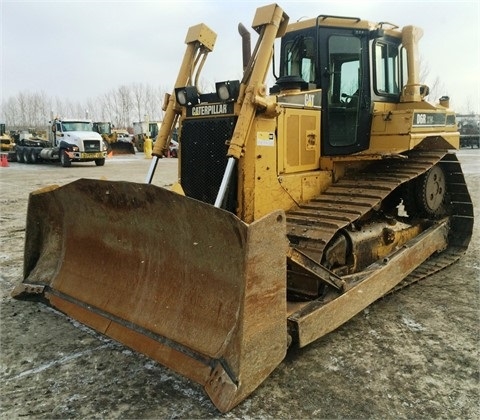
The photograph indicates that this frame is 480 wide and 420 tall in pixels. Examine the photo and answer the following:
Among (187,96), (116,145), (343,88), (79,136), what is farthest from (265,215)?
(116,145)

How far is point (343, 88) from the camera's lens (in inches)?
200

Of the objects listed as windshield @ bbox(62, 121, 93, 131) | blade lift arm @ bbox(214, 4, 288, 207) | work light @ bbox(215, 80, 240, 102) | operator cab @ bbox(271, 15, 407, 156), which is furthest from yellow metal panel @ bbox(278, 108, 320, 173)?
windshield @ bbox(62, 121, 93, 131)

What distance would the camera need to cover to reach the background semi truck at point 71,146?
2350cm

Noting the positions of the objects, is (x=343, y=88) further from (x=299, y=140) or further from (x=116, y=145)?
(x=116, y=145)

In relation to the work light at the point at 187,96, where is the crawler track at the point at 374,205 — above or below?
below

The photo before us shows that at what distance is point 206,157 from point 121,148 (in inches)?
1232

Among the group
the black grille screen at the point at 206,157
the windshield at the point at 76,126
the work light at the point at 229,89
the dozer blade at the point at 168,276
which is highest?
the windshield at the point at 76,126

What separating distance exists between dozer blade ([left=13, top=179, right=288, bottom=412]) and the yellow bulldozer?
12 mm

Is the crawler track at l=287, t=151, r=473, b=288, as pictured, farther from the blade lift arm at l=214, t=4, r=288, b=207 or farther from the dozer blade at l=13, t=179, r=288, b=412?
the dozer blade at l=13, t=179, r=288, b=412

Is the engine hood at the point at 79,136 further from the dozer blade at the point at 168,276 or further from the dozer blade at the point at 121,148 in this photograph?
the dozer blade at the point at 168,276

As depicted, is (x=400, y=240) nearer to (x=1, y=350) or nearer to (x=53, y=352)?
(x=53, y=352)

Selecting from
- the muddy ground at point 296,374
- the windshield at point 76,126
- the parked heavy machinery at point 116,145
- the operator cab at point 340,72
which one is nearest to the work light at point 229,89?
the operator cab at point 340,72

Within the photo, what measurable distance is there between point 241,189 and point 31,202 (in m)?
2.06

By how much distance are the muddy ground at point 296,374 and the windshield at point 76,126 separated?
2193 cm
